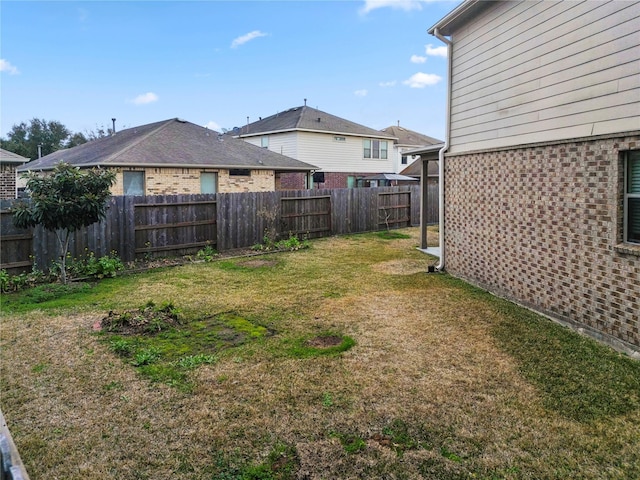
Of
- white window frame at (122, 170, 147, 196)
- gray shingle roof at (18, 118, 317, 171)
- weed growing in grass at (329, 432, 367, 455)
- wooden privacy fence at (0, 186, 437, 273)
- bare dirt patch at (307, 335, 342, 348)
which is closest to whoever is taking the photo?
weed growing in grass at (329, 432, 367, 455)

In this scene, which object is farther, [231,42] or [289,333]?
[231,42]

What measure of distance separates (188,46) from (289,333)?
2016 centimetres

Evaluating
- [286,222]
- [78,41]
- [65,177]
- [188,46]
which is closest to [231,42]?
[188,46]

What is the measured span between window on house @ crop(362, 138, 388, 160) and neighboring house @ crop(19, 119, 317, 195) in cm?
973

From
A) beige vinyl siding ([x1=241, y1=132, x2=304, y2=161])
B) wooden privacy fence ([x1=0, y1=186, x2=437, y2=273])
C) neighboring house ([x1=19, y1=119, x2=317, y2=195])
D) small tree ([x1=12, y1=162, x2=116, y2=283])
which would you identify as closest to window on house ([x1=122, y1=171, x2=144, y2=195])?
neighboring house ([x1=19, y1=119, x2=317, y2=195])

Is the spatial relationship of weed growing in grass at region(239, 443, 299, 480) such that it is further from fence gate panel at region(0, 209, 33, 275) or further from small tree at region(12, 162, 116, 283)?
fence gate panel at region(0, 209, 33, 275)

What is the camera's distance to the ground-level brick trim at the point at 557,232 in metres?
5.19

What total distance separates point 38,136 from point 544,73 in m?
55.0

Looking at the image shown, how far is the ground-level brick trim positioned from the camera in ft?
17.0

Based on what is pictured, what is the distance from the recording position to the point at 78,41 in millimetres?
18375

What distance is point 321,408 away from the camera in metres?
3.90

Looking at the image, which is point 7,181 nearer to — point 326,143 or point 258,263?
point 258,263

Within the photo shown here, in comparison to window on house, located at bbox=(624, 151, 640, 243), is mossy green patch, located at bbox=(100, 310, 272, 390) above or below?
below

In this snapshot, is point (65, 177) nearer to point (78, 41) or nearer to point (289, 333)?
point (289, 333)
